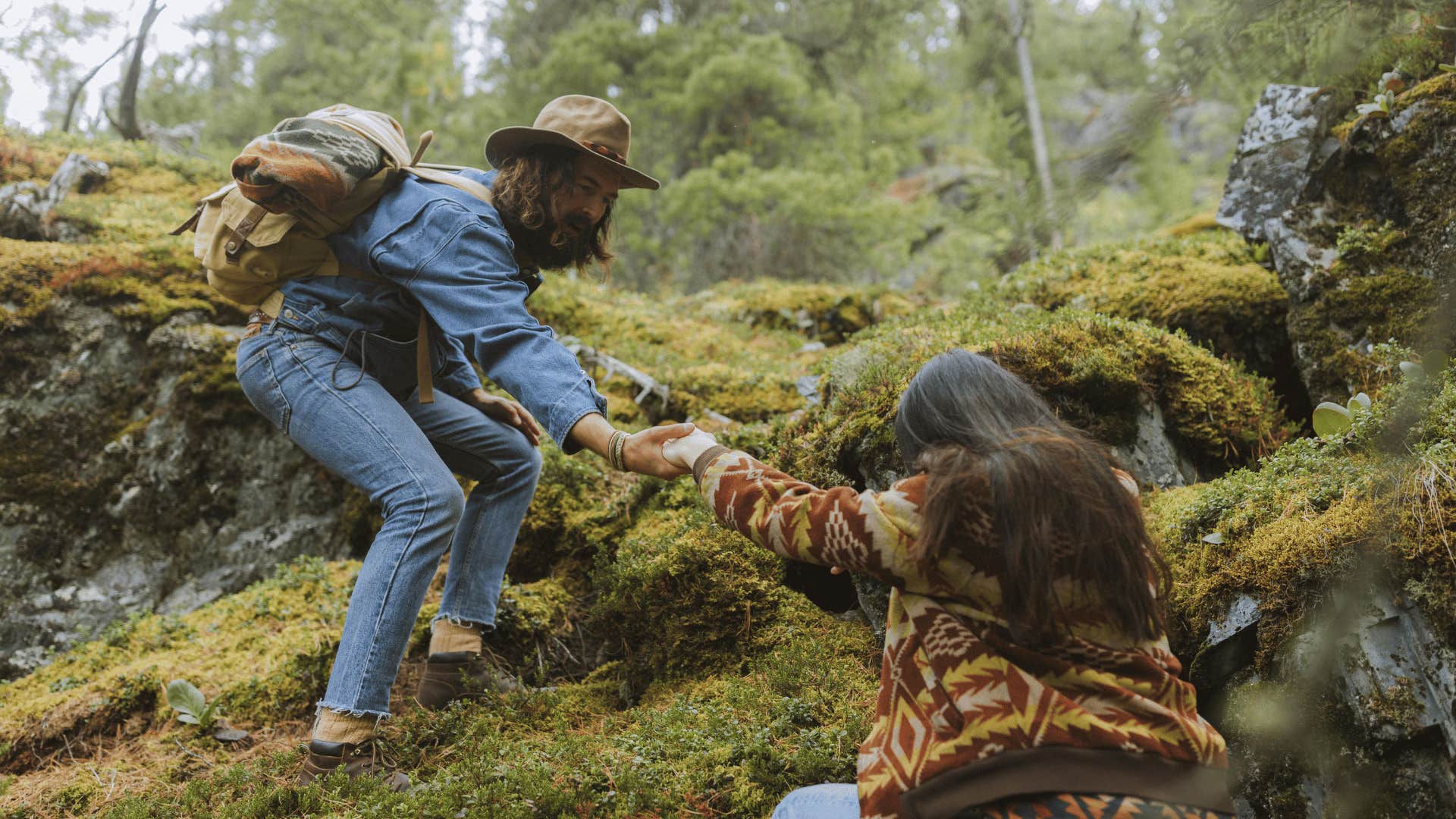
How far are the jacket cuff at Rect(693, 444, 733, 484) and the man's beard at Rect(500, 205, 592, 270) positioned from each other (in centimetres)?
137

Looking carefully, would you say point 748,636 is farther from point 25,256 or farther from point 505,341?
point 25,256

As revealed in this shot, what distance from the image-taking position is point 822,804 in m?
2.09

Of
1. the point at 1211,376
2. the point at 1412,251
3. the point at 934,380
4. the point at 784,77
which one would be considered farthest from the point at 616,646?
the point at 784,77

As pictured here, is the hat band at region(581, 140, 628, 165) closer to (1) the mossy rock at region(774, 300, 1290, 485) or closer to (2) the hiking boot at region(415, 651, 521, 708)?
(1) the mossy rock at region(774, 300, 1290, 485)

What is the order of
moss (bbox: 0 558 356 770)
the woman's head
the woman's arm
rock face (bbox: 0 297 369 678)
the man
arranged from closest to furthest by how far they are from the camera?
1. the woman's arm
2. the woman's head
3. the man
4. moss (bbox: 0 558 356 770)
5. rock face (bbox: 0 297 369 678)

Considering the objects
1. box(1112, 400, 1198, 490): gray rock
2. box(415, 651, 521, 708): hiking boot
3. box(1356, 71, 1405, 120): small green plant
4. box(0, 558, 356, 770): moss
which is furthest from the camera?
box(1356, 71, 1405, 120): small green plant

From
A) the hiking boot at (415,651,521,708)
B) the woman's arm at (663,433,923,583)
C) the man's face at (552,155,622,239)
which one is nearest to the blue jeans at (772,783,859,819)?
the woman's arm at (663,433,923,583)

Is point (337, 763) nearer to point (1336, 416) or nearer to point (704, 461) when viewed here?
point (704, 461)

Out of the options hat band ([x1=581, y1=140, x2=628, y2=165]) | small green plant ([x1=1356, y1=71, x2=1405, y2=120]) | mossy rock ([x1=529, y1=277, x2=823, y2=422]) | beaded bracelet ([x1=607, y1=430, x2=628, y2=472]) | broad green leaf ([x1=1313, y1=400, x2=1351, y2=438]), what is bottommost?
mossy rock ([x1=529, y1=277, x2=823, y2=422])

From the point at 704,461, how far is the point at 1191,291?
140 inches

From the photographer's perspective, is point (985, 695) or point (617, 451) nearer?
point (985, 695)

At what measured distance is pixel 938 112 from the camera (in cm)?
1544

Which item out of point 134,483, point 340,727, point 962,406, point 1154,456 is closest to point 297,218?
point 340,727

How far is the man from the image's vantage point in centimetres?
271
